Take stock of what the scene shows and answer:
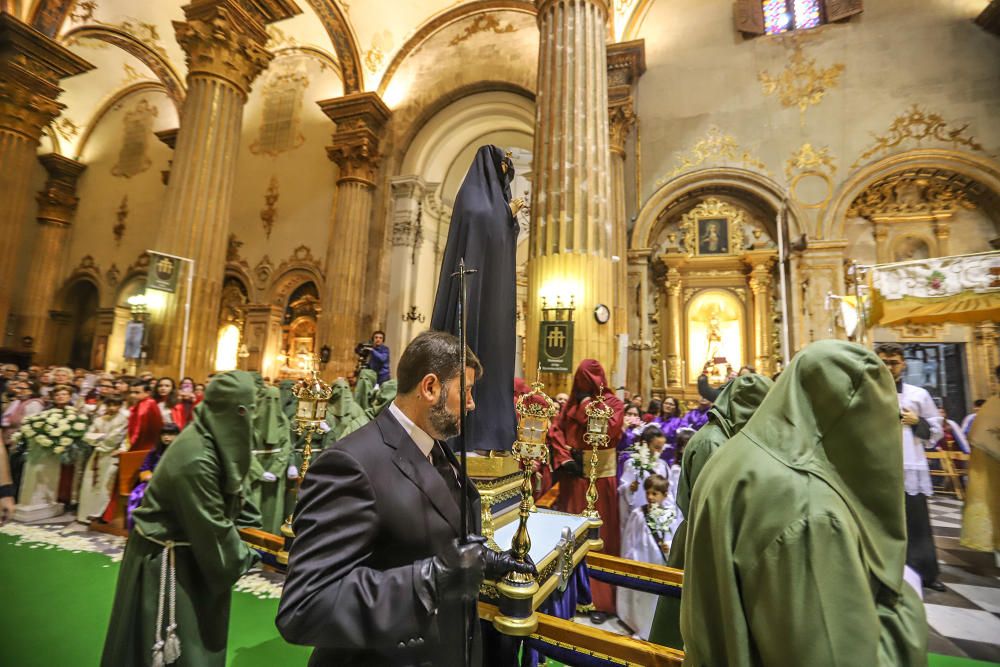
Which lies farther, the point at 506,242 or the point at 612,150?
the point at 612,150

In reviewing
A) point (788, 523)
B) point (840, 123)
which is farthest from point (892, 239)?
point (788, 523)

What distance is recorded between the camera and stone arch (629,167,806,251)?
10328mm

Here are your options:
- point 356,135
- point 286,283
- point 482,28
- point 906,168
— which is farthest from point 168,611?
point 482,28

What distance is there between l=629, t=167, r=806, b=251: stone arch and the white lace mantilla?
4.31 metres

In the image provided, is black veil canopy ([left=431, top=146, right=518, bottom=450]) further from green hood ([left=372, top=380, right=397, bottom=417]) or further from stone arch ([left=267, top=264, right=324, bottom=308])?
stone arch ([left=267, top=264, right=324, bottom=308])

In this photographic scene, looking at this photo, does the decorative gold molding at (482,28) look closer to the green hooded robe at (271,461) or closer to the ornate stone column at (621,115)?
the ornate stone column at (621,115)

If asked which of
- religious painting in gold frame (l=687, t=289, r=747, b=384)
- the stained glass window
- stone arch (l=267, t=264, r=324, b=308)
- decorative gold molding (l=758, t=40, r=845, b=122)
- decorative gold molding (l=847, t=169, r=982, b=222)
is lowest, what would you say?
religious painting in gold frame (l=687, t=289, r=747, b=384)

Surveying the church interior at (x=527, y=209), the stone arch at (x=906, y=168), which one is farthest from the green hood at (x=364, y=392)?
the stone arch at (x=906, y=168)

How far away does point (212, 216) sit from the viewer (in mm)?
8555

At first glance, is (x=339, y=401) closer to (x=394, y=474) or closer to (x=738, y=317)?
(x=394, y=474)

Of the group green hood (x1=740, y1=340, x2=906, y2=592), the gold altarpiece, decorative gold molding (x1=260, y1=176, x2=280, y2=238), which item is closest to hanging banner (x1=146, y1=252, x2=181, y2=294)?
decorative gold molding (x1=260, y1=176, x2=280, y2=238)

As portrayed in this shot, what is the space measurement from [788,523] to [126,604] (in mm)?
2573

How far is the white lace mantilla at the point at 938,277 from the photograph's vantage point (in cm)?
571

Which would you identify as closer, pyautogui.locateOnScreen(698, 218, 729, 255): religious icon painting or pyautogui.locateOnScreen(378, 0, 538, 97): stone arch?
pyautogui.locateOnScreen(698, 218, 729, 255): religious icon painting
